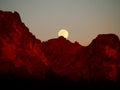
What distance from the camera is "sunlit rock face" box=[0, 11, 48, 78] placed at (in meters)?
143

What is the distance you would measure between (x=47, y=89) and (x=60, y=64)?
65.3 m

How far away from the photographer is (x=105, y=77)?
15825 centimetres

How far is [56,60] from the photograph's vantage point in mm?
179750

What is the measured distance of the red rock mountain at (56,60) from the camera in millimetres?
151875

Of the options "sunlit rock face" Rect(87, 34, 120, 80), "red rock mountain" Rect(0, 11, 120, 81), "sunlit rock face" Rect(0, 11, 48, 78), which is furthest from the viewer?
"sunlit rock face" Rect(87, 34, 120, 80)

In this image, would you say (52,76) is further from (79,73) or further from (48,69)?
(79,73)

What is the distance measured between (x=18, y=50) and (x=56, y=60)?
31909 millimetres

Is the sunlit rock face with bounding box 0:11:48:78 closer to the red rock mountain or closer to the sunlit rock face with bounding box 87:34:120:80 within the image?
the red rock mountain

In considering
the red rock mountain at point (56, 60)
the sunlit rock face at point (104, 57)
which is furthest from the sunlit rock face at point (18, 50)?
the sunlit rock face at point (104, 57)

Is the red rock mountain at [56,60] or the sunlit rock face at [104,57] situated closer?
the red rock mountain at [56,60]

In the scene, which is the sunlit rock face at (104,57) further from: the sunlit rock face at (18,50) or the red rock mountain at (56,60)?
the sunlit rock face at (18,50)

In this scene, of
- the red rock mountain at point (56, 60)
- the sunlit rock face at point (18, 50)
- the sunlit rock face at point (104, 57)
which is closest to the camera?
the sunlit rock face at point (18, 50)

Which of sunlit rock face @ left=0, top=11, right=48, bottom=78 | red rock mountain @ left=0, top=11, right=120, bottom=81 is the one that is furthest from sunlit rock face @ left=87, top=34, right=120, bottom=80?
sunlit rock face @ left=0, top=11, right=48, bottom=78

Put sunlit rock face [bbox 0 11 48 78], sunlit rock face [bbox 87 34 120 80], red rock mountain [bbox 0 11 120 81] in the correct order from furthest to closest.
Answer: sunlit rock face [bbox 87 34 120 80], red rock mountain [bbox 0 11 120 81], sunlit rock face [bbox 0 11 48 78]
